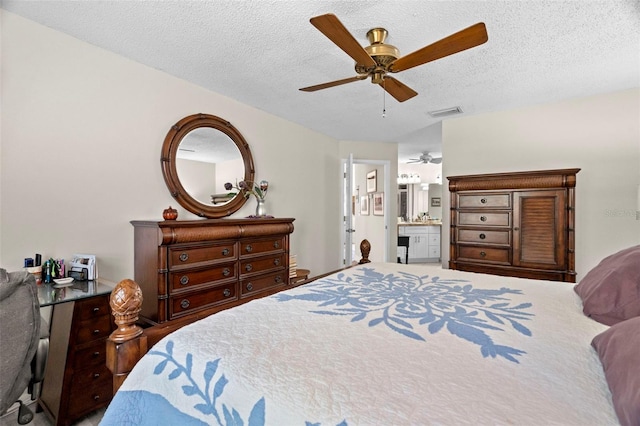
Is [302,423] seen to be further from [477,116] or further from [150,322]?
[477,116]

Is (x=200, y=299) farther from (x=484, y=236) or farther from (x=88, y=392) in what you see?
(x=484, y=236)

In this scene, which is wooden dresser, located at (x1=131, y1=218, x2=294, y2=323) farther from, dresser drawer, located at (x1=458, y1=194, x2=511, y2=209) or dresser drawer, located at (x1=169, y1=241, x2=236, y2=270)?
dresser drawer, located at (x1=458, y1=194, x2=511, y2=209)

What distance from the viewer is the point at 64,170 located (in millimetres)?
2189

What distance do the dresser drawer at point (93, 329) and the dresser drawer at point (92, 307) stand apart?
0.10 ft

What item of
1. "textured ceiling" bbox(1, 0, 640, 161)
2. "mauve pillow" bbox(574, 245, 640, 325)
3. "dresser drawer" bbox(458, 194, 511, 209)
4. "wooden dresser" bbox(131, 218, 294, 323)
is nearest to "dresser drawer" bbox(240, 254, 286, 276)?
"wooden dresser" bbox(131, 218, 294, 323)

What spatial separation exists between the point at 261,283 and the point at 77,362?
1509 mm

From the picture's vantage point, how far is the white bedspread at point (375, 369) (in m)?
0.69

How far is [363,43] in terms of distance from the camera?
2.21m

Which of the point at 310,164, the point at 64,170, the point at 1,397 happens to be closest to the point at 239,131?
the point at 310,164

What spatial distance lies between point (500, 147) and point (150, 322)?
416cm

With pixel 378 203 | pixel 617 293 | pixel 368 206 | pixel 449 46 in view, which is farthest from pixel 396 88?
pixel 368 206

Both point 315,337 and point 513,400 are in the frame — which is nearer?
point 513,400

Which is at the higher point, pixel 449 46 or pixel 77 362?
pixel 449 46

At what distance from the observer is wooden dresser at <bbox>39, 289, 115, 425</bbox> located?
180cm
